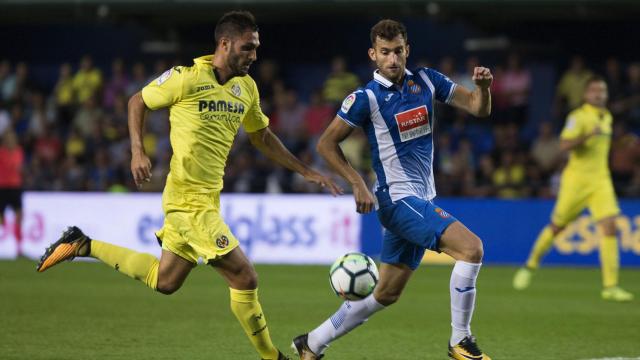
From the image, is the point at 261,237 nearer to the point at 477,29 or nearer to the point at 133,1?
the point at 133,1

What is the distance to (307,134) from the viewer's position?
1978cm

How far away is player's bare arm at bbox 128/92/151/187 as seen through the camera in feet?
22.0

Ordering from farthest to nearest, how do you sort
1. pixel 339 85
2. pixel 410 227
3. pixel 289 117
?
1. pixel 289 117
2. pixel 339 85
3. pixel 410 227

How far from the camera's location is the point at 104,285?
13.4 metres

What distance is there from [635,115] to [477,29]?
4565mm

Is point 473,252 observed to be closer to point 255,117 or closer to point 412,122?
point 412,122

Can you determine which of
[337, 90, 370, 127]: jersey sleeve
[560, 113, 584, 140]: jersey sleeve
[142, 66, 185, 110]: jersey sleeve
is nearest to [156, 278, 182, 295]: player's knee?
[142, 66, 185, 110]: jersey sleeve

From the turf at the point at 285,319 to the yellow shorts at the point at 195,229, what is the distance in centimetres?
106

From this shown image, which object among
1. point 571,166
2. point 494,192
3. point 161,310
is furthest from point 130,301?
point 494,192

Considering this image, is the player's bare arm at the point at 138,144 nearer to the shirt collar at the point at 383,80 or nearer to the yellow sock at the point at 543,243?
the shirt collar at the point at 383,80

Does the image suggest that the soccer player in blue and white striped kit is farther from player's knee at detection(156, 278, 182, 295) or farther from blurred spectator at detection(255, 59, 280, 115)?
blurred spectator at detection(255, 59, 280, 115)

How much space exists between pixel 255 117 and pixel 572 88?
506 inches

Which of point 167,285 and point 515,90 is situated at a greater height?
point 515,90

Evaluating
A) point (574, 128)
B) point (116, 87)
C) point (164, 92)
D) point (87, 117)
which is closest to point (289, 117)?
point (116, 87)
